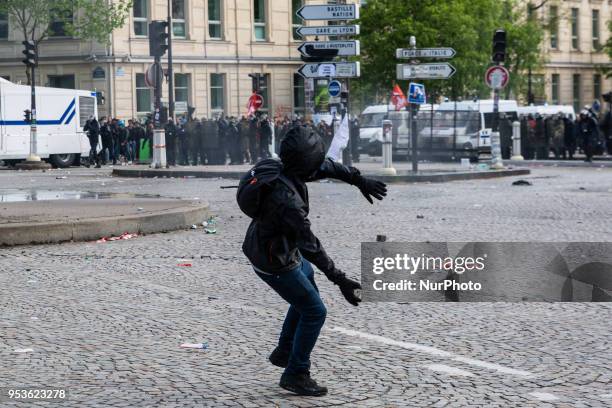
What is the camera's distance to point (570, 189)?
2403cm

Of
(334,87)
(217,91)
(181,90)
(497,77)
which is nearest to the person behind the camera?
(497,77)

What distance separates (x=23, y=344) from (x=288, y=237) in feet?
7.73

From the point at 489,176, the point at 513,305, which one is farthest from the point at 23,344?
the point at 489,176

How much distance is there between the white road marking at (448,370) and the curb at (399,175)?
19.7 metres

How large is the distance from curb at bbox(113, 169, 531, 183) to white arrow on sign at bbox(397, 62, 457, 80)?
2.20m

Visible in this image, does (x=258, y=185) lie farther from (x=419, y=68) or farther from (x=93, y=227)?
(x=419, y=68)

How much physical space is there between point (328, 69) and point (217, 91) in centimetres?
2730

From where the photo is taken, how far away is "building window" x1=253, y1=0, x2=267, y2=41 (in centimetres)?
5734

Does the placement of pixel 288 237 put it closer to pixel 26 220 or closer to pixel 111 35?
pixel 26 220

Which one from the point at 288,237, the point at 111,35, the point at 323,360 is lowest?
the point at 323,360

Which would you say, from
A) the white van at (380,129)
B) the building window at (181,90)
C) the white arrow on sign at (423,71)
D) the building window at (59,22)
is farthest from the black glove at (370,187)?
the building window at (181,90)

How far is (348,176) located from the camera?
656cm

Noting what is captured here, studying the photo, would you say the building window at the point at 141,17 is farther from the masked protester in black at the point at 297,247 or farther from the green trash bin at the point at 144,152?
the masked protester in black at the point at 297,247

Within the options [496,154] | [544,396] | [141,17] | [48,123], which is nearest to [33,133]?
[48,123]
